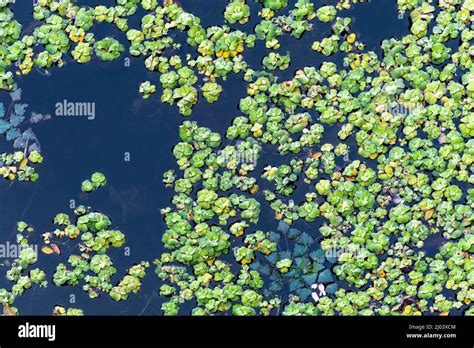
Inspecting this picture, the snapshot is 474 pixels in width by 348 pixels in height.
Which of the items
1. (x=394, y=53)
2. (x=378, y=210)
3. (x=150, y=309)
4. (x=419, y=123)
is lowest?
(x=150, y=309)

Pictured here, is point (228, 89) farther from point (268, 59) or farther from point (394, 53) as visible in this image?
point (394, 53)

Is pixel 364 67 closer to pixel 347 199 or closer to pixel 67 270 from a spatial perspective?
pixel 347 199

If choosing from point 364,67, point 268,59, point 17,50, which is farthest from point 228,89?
point 17,50

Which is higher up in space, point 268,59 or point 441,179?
point 268,59

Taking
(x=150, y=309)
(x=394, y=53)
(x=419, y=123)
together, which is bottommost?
(x=150, y=309)

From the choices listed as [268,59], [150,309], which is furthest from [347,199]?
[150,309]

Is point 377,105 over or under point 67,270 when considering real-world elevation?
over
